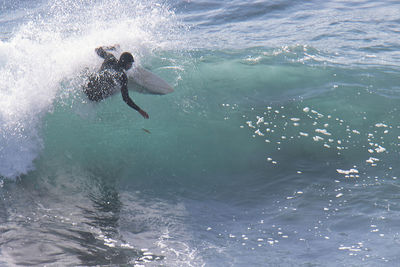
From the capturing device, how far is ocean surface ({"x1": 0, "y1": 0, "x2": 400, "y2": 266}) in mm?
5367

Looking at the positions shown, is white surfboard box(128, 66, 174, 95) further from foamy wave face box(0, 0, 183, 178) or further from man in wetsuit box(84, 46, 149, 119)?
foamy wave face box(0, 0, 183, 178)

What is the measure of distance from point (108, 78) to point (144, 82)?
37.2 inches

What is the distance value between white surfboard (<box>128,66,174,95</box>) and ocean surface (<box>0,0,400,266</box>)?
1.83 feet

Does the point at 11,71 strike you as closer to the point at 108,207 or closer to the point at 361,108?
Answer: the point at 108,207

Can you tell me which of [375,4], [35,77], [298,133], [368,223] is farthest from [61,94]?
[375,4]

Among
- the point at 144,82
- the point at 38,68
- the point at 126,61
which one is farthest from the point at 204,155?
the point at 38,68

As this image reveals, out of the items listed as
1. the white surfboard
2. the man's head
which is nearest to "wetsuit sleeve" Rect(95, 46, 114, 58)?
the man's head

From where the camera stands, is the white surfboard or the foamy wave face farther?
the white surfboard

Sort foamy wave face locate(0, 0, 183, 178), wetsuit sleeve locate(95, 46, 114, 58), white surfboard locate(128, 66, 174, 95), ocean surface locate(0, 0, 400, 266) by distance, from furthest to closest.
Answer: white surfboard locate(128, 66, 174, 95), wetsuit sleeve locate(95, 46, 114, 58), foamy wave face locate(0, 0, 183, 178), ocean surface locate(0, 0, 400, 266)

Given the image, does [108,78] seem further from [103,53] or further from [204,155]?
[204,155]

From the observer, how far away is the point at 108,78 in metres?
7.57

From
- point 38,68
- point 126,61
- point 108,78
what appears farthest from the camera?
point 38,68

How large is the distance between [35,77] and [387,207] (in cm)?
651

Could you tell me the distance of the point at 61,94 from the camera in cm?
841
